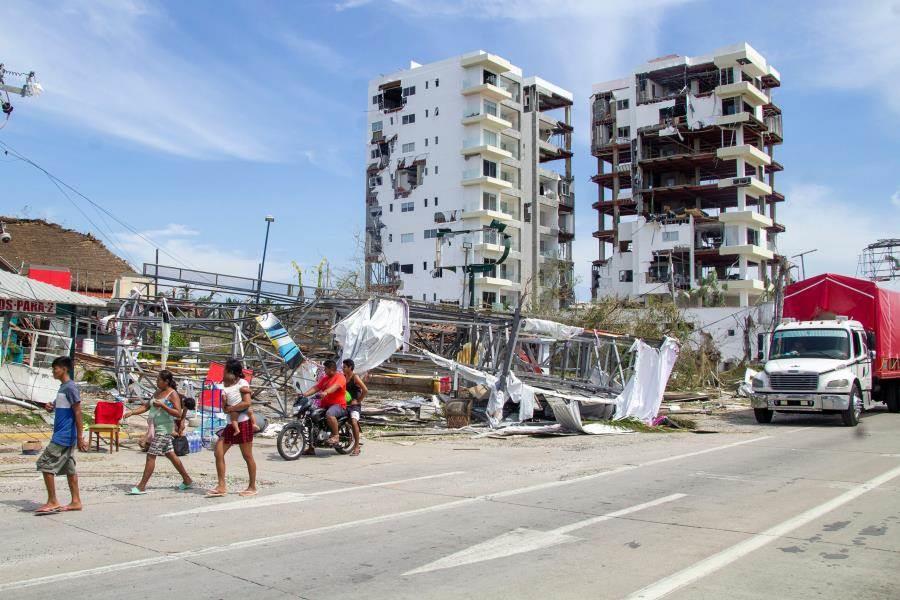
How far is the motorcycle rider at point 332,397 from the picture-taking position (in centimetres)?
1308

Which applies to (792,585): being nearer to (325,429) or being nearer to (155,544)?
(155,544)

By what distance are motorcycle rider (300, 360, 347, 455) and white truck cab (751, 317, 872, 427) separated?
12.0 meters

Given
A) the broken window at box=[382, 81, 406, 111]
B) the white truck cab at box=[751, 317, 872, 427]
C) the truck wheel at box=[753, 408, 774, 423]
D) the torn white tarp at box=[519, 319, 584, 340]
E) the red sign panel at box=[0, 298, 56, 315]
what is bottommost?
the truck wheel at box=[753, 408, 774, 423]

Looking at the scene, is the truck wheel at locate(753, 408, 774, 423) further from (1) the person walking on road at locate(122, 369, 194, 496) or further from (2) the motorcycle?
(1) the person walking on road at locate(122, 369, 194, 496)

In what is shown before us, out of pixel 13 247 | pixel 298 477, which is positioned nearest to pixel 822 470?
pixel 298 477

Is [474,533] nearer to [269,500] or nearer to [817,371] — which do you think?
[269,500]

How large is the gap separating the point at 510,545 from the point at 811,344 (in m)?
16.5

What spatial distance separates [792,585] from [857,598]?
446 millimetres

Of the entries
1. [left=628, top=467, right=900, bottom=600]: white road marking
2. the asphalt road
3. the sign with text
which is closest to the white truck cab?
the asphalt road

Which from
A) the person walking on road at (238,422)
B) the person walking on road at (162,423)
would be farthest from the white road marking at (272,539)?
the person walking on road at (162,423)

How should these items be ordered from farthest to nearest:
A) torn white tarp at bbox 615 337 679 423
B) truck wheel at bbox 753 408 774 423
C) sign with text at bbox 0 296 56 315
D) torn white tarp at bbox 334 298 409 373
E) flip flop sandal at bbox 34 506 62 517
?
1. truck wheel at bbox 753 408 774 423
2. torn white tarp at bbox 615 337 679 423
3. sign with text at bbox 0 296 56 315
4. torn white tarp at bbox 334 298 409 373
5. flip flop sandal at bbox 34 506 62 517

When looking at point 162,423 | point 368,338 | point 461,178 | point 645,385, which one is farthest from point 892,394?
point 461,178

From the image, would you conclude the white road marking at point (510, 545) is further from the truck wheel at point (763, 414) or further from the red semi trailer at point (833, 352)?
the truck wheel at point (763, 414)

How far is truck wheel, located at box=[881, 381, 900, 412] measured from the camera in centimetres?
2378
